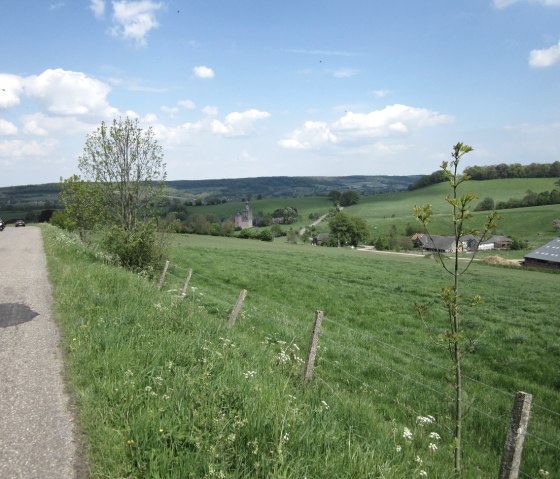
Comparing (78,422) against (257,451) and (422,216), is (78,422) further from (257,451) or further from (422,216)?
(422,216)

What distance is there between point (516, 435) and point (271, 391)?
2667 millimetres

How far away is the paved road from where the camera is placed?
4.29m

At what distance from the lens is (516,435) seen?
159 inches

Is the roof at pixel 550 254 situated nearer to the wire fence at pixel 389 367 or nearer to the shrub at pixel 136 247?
the wire fence at pixel 389 367

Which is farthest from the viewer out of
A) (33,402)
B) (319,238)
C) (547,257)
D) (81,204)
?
(319,238)

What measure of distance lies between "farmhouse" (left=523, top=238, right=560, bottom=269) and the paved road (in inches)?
2545

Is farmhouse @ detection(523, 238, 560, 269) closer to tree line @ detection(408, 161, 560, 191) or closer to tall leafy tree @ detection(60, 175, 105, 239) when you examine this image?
tall leafy tree @ detection(60, 175, 105, 239)

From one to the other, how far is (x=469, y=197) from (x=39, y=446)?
5.14m

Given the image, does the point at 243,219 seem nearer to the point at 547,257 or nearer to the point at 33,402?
the point at 547,257

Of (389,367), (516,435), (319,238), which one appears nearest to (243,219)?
(319,238)

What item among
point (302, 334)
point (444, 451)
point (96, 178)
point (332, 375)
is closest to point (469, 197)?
point (444, 451)

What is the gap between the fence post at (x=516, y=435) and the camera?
4016mm

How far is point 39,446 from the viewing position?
4562mm

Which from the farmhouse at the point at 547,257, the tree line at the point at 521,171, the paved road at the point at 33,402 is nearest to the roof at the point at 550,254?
the farmhouse at the point at 547,257
